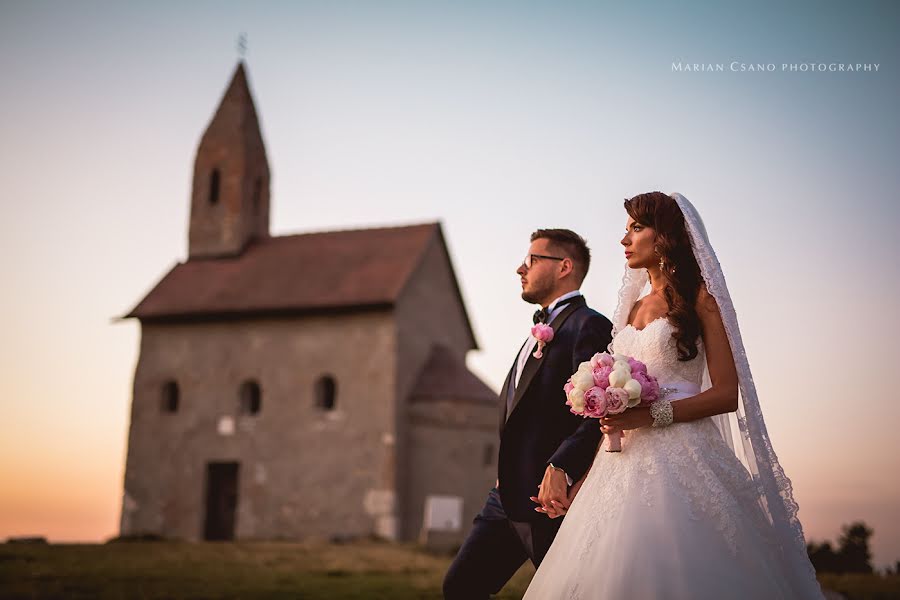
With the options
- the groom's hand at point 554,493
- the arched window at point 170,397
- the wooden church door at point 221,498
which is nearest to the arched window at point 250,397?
the wooden church door at point 221,498

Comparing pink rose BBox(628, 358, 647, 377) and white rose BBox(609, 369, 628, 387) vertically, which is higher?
pink rose BBox(628, 358, 647, 377)

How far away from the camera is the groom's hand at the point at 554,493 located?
442 cm

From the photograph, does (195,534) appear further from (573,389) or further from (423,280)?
(573,389)

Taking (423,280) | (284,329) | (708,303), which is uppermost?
(423,280)

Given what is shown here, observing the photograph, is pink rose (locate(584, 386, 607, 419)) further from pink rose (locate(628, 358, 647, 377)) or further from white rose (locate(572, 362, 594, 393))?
pink rose (locate(628, 358, 647, 377))

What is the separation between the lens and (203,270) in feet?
95.2

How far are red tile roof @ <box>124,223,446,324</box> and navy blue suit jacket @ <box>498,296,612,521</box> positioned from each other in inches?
786

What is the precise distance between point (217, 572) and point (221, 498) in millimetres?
14694

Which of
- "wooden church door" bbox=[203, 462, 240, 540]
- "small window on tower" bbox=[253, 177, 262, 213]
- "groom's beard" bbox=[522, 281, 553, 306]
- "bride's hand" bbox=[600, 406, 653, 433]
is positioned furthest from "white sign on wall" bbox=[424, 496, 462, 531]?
"bride's hand" bbox=[600, 406, 653, 433]

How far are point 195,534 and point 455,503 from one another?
8.81 meters

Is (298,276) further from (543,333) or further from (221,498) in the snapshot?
(543,333)

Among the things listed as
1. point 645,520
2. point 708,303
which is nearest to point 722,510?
point 645,520

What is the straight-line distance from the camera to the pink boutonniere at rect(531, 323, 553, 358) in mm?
4895

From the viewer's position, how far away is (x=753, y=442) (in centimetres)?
434
